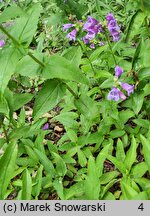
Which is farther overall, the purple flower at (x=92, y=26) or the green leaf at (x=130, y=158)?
the purple flower at (x=92, y=26)

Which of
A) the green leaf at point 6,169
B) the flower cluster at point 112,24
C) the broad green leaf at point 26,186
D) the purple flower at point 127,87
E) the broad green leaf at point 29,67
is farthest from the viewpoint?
the flower cluster at point 112,24

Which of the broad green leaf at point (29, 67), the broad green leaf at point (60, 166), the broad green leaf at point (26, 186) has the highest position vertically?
the broad green leaf at point (29, 67)

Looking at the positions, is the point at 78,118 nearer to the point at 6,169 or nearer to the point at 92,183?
the point at 92,183

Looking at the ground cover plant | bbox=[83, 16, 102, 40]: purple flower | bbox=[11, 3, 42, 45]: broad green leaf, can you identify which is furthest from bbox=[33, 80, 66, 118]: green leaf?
bbox=[83, 16, 102, 40]: purple flower

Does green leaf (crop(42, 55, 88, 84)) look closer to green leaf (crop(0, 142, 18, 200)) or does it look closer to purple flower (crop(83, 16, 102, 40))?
green leaf (crop(0, 142, 18, 200))

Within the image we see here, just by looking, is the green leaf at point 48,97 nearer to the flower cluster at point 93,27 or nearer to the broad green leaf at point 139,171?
the flower cluster at point 93,27

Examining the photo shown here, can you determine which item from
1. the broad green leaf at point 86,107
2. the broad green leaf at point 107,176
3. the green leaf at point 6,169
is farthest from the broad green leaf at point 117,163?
the green leaf at point 6,169

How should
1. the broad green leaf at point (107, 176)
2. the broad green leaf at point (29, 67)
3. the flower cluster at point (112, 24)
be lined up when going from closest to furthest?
1. the broad green leaf at point (29, 67)
2. the broad green leaf at point (107, 176)
3. the flower cluster at point (112, 24)

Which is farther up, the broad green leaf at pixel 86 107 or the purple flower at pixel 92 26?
the purple flower at pixel 92 26
